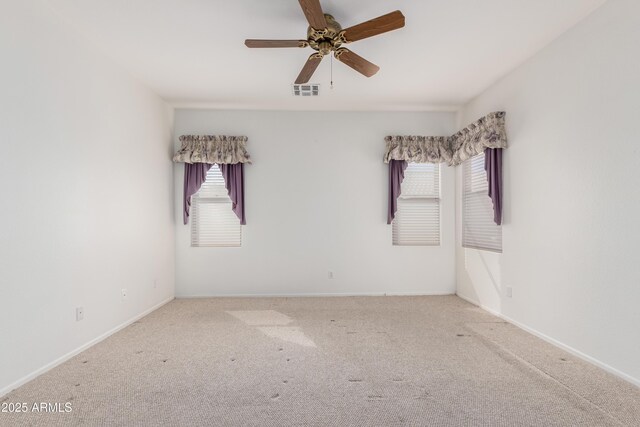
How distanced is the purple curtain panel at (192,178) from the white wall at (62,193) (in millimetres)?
762

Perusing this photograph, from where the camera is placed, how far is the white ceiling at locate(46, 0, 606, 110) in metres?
2.45

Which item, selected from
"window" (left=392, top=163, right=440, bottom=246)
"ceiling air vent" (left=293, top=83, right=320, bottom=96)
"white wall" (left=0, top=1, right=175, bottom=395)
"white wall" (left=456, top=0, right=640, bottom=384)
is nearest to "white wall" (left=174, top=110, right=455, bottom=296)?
"window" (left=392, top=163, right=440, bottom=246)

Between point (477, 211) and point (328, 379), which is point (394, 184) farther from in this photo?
point (328, 379)

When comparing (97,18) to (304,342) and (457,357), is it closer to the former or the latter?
(304,342)

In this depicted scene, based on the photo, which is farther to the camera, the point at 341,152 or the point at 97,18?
the point at 341,152

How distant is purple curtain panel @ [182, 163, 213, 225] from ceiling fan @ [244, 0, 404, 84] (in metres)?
2.47

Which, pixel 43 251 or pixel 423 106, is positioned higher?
pixel 423 106

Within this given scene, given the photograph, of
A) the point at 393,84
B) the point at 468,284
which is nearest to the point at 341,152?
the point at 393,84

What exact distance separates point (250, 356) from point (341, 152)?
3.06 meters

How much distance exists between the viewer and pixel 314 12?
80.7 inches

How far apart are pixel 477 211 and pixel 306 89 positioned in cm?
268

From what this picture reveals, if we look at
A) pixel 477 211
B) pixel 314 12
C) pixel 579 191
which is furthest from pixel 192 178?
pixel 579 191

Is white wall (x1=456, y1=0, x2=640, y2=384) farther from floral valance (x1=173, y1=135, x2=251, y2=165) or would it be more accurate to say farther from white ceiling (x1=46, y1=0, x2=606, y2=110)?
floral valance (x1=173, y1=135, x2=251, y2=165)

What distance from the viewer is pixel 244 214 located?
4652 mm
